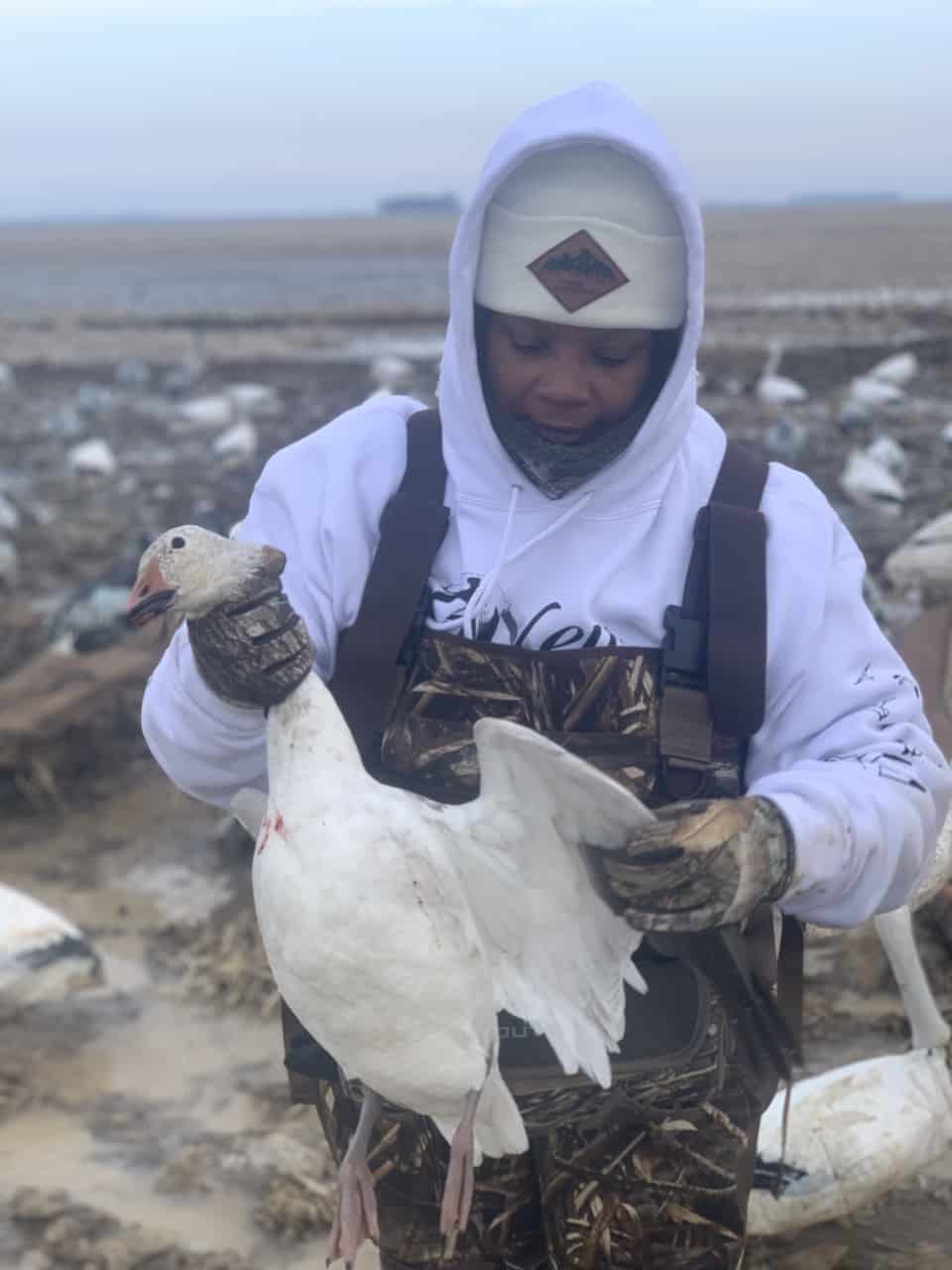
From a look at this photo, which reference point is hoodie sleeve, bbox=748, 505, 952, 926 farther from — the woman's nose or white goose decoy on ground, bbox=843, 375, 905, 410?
white goose decoy on ground, bbox=843, 375, 905, 410

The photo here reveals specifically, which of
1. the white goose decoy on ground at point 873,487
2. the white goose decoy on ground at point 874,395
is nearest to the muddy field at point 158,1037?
the white goose decoy on ground at point 873,487

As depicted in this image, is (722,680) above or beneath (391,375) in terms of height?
above

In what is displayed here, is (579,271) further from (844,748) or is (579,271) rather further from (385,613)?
(844,748)

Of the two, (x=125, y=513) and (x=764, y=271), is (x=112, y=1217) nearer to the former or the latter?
(x=125, y=513)

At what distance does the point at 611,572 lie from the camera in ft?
7.54

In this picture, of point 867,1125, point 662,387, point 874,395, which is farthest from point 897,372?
point 662,387

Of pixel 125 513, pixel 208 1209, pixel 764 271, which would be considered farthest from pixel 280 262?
pixel 208 1209

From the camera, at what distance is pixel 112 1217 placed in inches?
153

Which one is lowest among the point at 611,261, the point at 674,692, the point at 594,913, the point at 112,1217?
the point at 112,1217

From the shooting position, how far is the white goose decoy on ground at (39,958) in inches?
191

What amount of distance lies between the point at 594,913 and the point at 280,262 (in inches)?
2381

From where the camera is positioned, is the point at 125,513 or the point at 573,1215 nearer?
the point at 573,1215

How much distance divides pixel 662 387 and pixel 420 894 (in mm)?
898

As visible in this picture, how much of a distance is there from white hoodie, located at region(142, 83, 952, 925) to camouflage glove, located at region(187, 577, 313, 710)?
119mm
